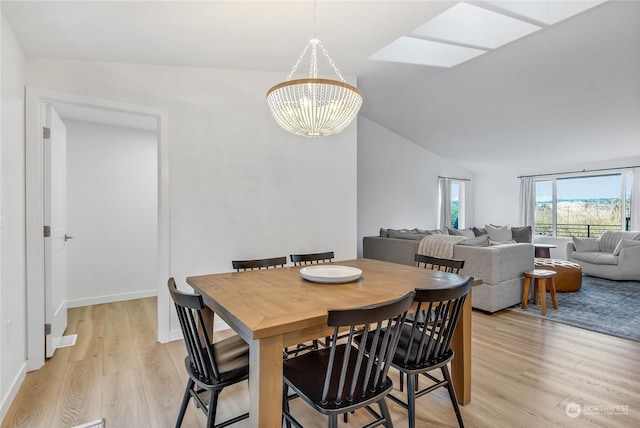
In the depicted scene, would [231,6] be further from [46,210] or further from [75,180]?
[75,180]

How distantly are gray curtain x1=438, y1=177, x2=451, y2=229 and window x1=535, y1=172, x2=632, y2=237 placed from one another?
79.1 inches

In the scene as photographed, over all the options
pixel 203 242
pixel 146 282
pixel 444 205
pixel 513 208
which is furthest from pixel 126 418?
pixel 513 208

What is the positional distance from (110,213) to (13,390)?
246 cm

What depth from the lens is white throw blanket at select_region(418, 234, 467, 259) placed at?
391cm

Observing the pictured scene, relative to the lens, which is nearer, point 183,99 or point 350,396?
point 350,396

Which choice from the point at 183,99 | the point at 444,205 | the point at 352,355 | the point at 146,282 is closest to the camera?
the point at 352,355

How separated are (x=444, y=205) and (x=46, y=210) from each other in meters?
6.90

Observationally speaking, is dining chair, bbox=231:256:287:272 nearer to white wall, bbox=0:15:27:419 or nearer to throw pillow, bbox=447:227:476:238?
white wall, bbox=0:15:27:419

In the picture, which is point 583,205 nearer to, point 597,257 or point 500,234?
point 597,257

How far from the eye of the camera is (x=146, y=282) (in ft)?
14.1

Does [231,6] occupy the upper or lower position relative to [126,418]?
upper

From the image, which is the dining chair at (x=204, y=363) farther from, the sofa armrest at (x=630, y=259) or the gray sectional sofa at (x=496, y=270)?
the sofa armrest at (x=630, y=259)

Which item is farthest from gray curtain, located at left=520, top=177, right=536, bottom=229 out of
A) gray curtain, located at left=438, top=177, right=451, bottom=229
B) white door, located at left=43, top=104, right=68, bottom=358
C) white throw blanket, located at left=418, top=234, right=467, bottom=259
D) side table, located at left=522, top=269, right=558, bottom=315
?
white door, located at left=43, top=104, right=68, bottom=358

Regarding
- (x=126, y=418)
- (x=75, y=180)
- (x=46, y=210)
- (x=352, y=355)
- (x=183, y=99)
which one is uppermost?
(x=183, y=99)
